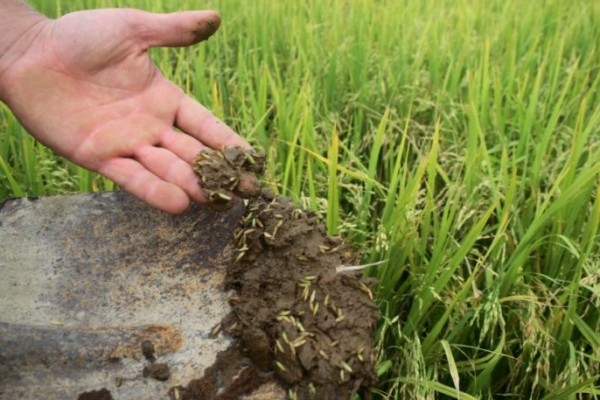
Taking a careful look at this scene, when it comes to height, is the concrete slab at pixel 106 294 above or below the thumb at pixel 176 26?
below

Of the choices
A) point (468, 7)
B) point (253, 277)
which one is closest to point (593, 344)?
point (253, 277)

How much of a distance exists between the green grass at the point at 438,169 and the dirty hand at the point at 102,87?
26 cm

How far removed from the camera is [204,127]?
61.8 inches

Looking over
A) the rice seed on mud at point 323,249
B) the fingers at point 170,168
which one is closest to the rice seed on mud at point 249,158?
the fingers at point 170,168

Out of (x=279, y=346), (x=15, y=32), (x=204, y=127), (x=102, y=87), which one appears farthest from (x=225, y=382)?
(x=15, y=32)

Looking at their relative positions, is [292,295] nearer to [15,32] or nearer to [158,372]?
[158,372]

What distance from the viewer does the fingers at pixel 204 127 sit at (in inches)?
60.2

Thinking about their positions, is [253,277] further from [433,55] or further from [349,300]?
[433,55]

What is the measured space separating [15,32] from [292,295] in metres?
1.00

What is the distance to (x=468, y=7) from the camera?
3240 mm

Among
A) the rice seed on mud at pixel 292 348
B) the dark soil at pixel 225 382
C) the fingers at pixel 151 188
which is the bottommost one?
the dark soil at pixel 225 382

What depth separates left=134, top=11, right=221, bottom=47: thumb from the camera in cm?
163

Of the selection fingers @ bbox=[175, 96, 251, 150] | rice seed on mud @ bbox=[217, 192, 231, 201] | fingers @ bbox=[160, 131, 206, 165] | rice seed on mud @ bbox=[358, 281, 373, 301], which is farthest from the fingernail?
rice seed on mud @ bbox=[358, 281, 373, 301]

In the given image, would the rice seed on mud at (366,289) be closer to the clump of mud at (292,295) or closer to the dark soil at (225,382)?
the clump of mud at (292,295)
